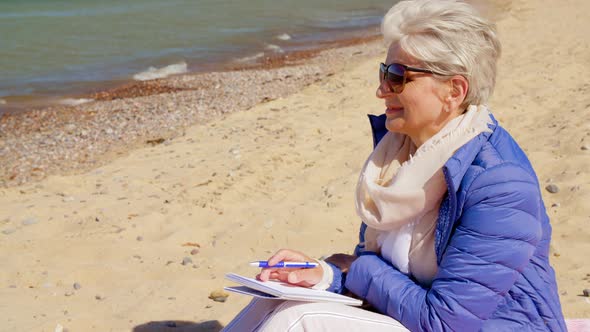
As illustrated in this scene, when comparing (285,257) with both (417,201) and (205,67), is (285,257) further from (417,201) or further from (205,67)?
(205,67)

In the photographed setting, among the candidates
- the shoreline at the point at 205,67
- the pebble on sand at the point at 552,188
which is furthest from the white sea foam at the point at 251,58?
the pebble on sand at the point at 552,188

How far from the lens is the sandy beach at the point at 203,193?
4.16 m

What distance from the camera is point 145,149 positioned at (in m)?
7.65

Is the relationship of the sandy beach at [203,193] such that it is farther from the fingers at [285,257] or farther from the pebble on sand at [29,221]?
the fingers at [285,257]

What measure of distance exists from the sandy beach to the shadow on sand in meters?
0.01

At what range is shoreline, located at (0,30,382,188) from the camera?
832 cm

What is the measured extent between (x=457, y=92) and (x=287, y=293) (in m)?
0.90

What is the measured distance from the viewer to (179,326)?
3877 mm

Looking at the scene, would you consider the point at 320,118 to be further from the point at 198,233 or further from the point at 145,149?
the point at 198,233

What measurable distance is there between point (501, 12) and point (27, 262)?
50.3 feet

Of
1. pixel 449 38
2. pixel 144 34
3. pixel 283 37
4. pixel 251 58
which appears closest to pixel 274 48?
pixel 251 58

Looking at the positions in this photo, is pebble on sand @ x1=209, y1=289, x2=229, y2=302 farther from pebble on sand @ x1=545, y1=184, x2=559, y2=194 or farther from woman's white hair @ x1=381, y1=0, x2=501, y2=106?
pebble on sand @ x1=545, y1=184, x2=559, y2=194

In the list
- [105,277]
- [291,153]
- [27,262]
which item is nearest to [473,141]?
[105,277]

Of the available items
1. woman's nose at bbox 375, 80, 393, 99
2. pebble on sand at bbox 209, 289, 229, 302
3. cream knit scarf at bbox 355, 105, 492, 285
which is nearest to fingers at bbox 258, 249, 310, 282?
cream knit scarf at bbox 355, 105, 492, 285
